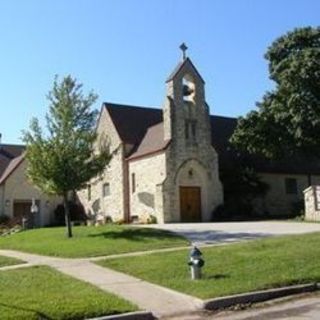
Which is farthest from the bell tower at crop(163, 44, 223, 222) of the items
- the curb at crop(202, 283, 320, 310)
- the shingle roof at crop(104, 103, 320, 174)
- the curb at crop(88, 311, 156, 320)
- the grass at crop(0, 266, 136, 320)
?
the curb at crop(88, 311, 156, 320)

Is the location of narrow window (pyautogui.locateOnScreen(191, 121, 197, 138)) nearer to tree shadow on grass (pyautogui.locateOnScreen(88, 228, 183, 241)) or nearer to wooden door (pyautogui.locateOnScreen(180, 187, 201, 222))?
wooden door (pyautogui.locateOnScreen(180, 187, 201, 222))

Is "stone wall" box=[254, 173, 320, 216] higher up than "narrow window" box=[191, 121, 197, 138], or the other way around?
"narrow window" box=[191, 121, 197, 138]

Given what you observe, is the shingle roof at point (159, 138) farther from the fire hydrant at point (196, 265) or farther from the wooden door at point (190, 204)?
the fire hydrant at point (196, 265)

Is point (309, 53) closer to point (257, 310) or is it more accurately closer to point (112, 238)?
point (112, 238)

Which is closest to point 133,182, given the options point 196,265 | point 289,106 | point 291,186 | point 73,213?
point 73,213

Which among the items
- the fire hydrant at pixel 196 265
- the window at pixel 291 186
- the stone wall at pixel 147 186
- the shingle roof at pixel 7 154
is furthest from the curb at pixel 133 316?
the shingle roof at pixel 7 154

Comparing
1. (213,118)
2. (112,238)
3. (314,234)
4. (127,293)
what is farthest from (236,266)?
(213,118)

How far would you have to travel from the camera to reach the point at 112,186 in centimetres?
4425

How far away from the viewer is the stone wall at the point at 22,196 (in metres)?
47.2

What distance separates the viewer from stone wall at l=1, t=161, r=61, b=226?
47.2m

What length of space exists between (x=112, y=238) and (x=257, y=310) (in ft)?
49.4

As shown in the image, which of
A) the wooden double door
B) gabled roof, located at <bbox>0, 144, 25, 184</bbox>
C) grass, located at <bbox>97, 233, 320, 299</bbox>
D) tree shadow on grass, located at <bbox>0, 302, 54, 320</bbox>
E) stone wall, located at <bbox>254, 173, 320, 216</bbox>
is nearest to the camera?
tree shadow on grass, located at <bbox>0, 302, 54, 320</bbox>

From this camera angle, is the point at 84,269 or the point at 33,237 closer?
the point at 84,269

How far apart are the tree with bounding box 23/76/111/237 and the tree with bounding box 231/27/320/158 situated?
9.02 meters
